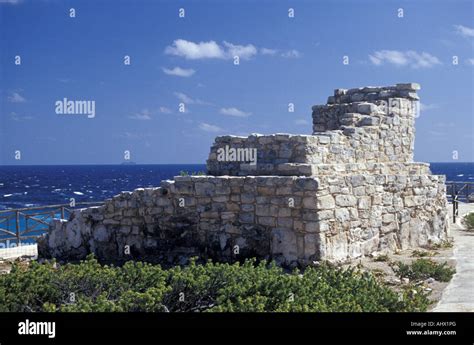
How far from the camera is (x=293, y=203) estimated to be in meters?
8.74

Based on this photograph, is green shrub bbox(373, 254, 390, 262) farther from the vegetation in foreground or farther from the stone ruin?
the vegetation in foreground

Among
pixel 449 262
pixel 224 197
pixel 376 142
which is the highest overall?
pixel 376 142

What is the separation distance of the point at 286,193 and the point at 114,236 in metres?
3.61

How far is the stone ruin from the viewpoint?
8.84 metres

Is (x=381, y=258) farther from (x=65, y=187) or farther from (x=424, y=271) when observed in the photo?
(x=65, y=187)

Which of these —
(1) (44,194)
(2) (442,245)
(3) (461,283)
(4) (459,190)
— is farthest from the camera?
(1) (44,194)

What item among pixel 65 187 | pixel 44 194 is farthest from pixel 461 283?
pixel 65 187

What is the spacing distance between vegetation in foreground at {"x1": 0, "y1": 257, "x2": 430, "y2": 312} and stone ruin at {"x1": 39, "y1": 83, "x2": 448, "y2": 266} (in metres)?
1.90

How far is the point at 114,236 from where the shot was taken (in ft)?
34.2

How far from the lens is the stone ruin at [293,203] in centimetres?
884

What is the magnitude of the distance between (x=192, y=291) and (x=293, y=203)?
2.87 metres

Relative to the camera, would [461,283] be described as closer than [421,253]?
Yes
